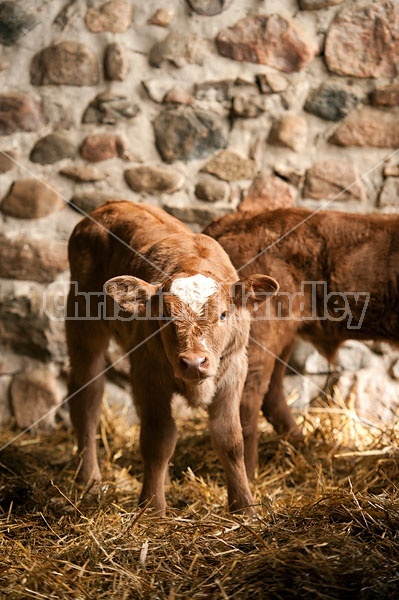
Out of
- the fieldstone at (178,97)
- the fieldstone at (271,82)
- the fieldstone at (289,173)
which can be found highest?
the fieldstone at (271,82)

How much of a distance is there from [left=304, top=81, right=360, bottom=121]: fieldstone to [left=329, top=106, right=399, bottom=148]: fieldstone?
0.06m

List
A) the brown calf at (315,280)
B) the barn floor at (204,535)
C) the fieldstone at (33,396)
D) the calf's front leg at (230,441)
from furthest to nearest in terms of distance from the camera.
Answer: the fieldstone at (33,396) → the brown calf at (315,280) → the calf's front leg at (230,441) → the barn floor at (204,535)

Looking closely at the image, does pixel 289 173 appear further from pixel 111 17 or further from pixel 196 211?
pixel 111 17

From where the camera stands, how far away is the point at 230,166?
4711mm

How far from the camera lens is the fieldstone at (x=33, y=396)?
15.7 feet

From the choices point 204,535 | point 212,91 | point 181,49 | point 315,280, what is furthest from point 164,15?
point 204,535

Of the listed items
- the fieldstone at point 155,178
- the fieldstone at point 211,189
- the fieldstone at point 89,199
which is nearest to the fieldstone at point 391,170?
the fieldstone at point 211,189

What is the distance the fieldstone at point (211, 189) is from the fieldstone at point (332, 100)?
28.4 inches

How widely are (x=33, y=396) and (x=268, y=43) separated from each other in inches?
105

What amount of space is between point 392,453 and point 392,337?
647 millimetres

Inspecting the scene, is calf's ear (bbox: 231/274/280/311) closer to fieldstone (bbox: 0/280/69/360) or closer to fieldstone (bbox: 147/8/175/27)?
fieldstone (bbox: 0/280/69/360)

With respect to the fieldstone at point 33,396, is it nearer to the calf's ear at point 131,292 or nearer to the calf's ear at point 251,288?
the calf's ear at point 131,292

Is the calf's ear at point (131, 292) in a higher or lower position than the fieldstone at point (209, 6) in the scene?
lower

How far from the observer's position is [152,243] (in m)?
3.50
